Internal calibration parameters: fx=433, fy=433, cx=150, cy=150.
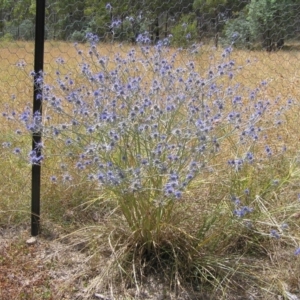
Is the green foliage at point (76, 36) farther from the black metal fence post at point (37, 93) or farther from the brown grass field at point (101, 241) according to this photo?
the black metal fence post at point (37, 93)

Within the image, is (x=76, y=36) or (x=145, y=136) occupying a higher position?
(x=76, y=36)

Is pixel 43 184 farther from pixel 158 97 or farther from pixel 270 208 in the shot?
pixel 270 208

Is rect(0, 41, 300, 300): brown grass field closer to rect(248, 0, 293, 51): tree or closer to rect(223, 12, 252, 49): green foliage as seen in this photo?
rect(223, 12, 252, 49): green foliage

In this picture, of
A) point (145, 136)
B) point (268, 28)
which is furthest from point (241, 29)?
point (145, 136)

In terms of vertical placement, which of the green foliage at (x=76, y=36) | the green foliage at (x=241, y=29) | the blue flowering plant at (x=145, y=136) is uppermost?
the green foliage at (x=241, y=29)

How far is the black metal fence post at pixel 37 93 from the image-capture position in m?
2.16

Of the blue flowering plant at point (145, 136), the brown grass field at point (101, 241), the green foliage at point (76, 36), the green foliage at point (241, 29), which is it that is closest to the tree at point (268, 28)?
the green foliage at point (241, 29)

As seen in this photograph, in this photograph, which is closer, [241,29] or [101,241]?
[101,241]

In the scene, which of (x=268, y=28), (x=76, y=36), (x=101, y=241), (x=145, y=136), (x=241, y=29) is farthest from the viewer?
(x=268, y=28)

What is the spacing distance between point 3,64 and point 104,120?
137 inches

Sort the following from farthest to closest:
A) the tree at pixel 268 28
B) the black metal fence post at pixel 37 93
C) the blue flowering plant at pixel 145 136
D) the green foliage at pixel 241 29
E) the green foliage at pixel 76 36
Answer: the tree at pixel 268 28, the green foliage at pixel 241 29, the green foliage at pixel 76 36, the black metal fence post at pixel 37 93, the blue flowering plant at pixel 145 136

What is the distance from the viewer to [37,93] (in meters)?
2.22

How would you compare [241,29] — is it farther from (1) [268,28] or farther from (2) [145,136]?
(2) [145,136]

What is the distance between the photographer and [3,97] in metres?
4.06
